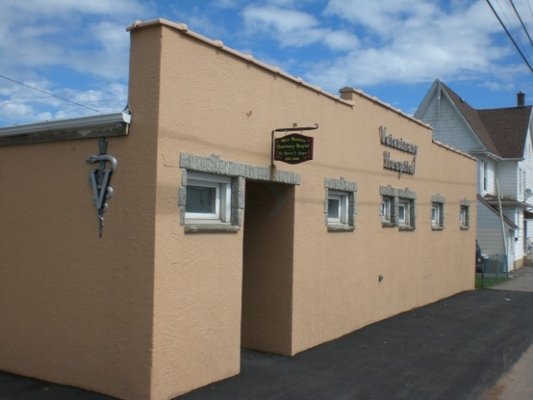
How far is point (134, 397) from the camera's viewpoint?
597 cm

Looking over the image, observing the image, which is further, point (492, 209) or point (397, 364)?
point (492, 209)

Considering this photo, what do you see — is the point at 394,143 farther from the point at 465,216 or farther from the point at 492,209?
the point at 492,209

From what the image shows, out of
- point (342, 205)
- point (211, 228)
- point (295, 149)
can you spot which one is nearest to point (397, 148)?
point (342, 205)

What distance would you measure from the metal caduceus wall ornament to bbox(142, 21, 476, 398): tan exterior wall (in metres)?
0.62

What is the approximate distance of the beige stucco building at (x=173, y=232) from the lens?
6082 millimetres

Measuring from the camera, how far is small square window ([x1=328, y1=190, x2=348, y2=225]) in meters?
10.0

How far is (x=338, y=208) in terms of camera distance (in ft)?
33.6

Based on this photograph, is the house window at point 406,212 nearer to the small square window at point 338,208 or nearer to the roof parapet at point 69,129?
the small square window at point 338,208

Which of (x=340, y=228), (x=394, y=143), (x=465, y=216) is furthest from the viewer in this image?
(x=465, y=216)

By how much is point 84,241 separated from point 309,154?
3.02 m

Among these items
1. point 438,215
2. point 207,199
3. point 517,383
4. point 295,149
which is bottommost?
point 517,383

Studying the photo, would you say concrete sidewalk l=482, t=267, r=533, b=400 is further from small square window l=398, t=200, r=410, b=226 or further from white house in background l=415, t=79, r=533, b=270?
white house in background l=415, t=79, r=533, b=270

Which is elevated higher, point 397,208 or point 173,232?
point 397,208

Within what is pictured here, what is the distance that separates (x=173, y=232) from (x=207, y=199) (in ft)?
3.29
